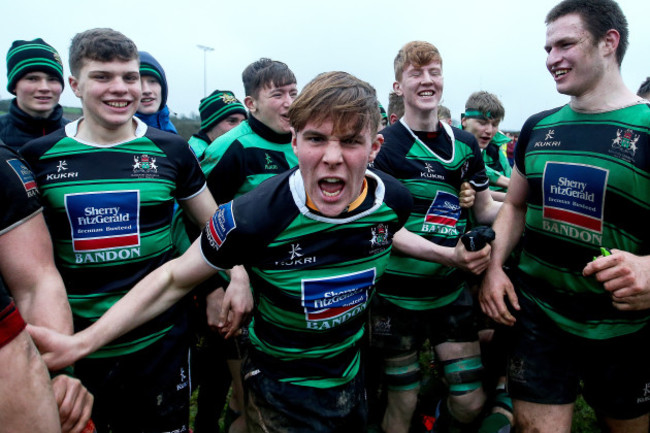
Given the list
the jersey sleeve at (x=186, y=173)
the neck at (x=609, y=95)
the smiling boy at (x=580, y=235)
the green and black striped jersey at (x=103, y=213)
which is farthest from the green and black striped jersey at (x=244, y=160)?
the neck at (x=609, y=95)

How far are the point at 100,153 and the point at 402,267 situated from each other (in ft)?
6.84

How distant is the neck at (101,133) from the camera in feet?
7.69

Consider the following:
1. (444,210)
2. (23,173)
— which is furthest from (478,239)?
(23,173)

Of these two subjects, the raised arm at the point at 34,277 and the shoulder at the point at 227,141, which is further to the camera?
the shoulder at the point at 227,141

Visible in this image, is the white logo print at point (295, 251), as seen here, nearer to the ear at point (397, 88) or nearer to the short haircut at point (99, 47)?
the short haircut at point (99, 47)

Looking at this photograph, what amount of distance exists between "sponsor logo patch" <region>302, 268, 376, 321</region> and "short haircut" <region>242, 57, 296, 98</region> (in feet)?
6.30

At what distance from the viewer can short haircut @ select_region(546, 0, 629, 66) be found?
2.28m

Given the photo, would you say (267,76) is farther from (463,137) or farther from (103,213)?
(103,213)

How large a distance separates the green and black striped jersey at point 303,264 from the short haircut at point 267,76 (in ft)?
4.89

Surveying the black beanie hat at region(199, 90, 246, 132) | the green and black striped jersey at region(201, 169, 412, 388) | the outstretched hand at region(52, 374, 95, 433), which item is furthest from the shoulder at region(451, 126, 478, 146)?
the outstretched hand at region(52, 374, 95, 433)

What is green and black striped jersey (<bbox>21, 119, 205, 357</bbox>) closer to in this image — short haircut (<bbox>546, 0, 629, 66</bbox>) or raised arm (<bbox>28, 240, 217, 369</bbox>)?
raised arm (<bbox>28, 240, 217, 369</bbox>)

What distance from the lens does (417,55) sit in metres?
3.26

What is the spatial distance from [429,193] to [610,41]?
1325 mm

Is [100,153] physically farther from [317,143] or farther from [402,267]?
[402,267]
